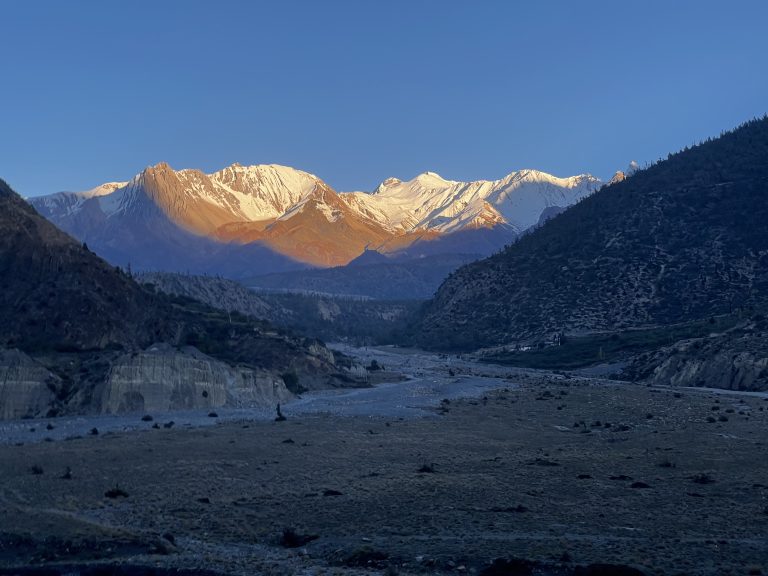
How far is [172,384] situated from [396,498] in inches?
1320

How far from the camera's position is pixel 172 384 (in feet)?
184

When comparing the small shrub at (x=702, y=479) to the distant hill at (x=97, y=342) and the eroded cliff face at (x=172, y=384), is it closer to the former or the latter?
the eroded cliff face at (x=172, y=384)

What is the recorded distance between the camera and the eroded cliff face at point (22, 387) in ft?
167

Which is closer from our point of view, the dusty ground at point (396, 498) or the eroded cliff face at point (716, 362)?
the dusty ground at point (396, 498)

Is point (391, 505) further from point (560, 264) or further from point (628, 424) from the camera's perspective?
point (560, 264)

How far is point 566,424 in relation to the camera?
46.4 m

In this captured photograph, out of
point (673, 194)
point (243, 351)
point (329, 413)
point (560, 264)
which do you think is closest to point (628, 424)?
point (329, 413)

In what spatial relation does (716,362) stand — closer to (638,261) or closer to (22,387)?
(22,387)

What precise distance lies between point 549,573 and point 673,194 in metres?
140

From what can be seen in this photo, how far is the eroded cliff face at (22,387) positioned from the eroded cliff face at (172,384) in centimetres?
308

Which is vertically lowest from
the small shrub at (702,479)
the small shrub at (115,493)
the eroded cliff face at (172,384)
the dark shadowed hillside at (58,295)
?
the small shrub at (702,479)

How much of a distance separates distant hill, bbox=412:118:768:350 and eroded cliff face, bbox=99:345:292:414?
2777 inches

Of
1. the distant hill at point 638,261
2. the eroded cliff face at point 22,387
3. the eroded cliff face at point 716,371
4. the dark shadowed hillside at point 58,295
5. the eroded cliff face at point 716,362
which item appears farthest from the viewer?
the distant hill at point 638,261

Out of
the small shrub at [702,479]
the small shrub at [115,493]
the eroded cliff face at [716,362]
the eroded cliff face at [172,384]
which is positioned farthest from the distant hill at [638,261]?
the small shrub at [115,493]
